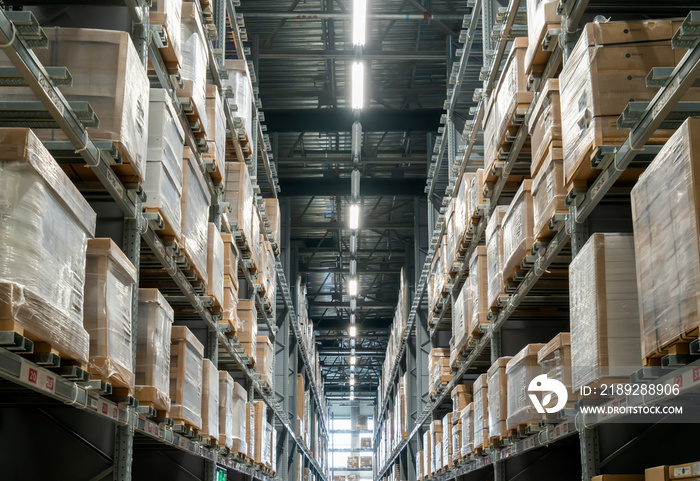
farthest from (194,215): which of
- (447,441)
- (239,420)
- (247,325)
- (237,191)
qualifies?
(447,441)

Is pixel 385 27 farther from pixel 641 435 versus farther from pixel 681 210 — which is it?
pixel 681 210

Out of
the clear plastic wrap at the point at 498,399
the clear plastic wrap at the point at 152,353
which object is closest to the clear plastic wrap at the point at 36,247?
the clear plastic wrap at the point at 152,353

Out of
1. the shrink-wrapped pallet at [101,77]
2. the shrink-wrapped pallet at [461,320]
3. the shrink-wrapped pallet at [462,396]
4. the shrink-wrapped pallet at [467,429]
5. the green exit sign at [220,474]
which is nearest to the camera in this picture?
the shrink-wrapped pallet at [101,77]

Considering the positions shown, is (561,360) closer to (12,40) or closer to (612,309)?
(612,309)

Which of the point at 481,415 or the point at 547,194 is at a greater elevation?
the point at 547,194

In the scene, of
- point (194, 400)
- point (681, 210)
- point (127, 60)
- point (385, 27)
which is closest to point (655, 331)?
point (681, 210)

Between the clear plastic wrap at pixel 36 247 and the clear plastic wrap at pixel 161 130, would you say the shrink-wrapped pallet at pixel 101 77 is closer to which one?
the clear plastic wrap at pixel 161 130

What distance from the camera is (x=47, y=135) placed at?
4.35m

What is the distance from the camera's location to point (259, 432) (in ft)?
33.7

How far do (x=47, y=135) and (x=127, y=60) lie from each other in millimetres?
607

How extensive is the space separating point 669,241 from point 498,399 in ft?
12.4

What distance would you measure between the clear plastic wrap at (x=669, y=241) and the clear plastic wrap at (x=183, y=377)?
11.5 feet

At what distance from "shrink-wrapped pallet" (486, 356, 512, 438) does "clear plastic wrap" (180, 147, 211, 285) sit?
2.67 meters

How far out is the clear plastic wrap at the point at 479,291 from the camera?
780 centimetres
